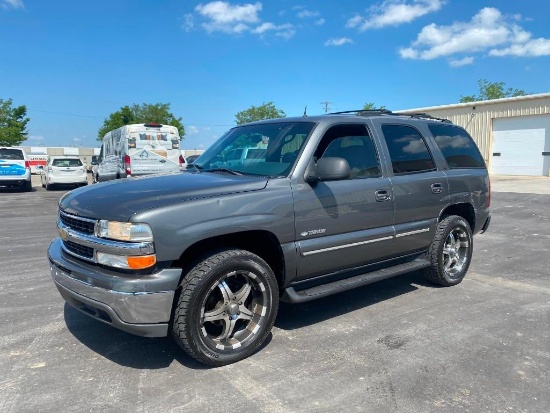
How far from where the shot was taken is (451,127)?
5602 millimetres

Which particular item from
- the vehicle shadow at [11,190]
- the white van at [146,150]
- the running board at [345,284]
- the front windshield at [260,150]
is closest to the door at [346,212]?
the running board at [345,284]

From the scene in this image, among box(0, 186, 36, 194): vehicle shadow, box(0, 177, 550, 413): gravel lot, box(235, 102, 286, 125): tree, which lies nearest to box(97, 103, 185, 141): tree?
box(235, 102, 286, 125): tree

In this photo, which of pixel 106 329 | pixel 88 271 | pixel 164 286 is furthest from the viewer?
pixel 106 329

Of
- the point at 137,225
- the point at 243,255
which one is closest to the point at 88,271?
the point at 137,225

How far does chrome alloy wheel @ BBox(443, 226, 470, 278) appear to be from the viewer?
5.28m

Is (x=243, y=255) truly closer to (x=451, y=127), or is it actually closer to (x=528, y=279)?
(x=451, y=127)

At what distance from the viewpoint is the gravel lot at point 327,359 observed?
9.36ft

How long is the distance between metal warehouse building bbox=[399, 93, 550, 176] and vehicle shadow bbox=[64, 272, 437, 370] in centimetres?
2230

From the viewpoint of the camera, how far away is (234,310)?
3.41m

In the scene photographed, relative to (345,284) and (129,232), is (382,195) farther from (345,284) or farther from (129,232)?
(129,232)

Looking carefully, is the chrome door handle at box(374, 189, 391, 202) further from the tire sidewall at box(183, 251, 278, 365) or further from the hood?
the tire sidewall at box(183, 251, 278, 365)

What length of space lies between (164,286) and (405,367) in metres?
1.87

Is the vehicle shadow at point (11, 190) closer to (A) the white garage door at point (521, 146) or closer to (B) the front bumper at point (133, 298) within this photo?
(B) the front bumper at point (133, 298)

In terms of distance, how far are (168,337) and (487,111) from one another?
87.7 ft
